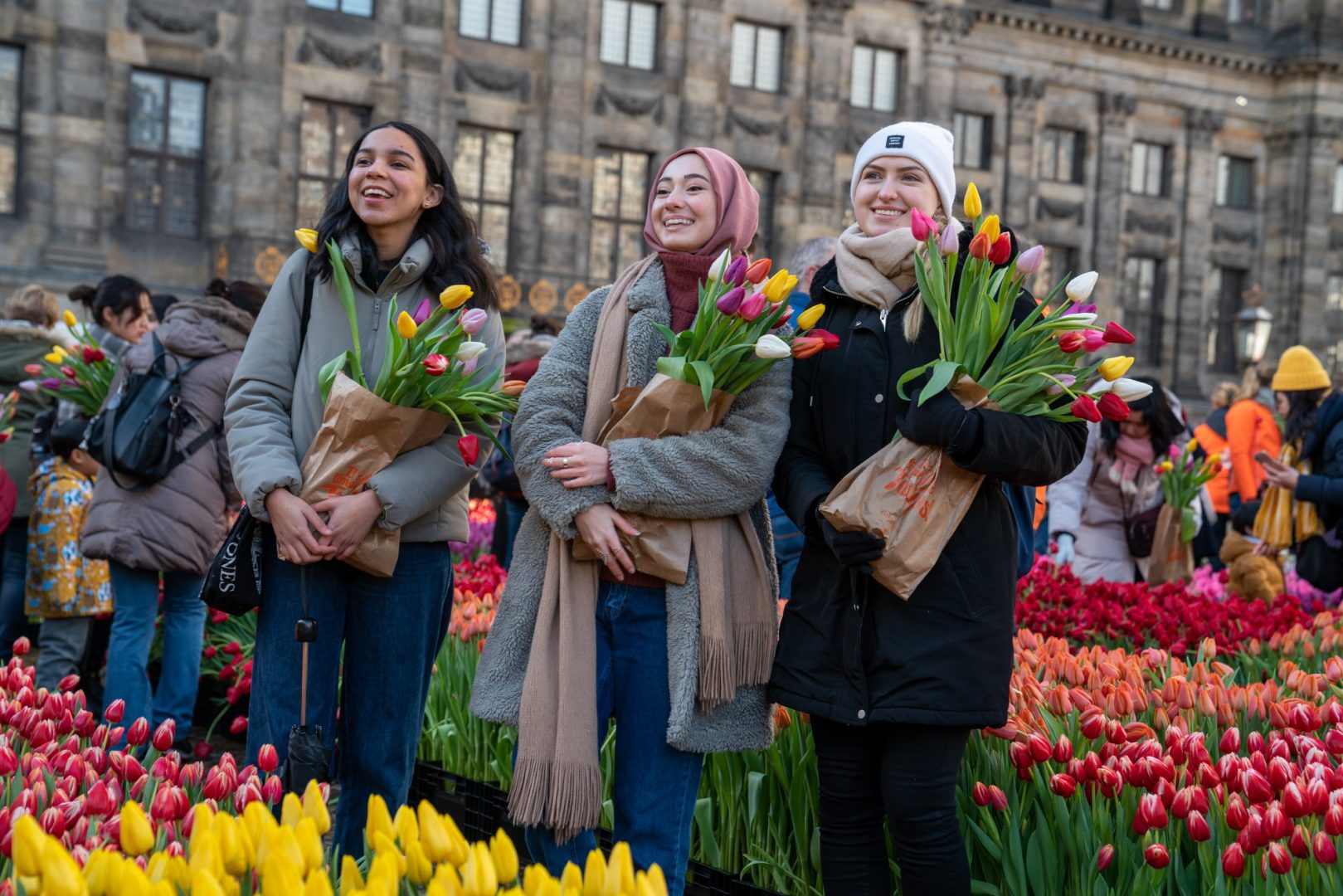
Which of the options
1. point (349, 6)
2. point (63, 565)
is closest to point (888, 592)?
point (63, 565)

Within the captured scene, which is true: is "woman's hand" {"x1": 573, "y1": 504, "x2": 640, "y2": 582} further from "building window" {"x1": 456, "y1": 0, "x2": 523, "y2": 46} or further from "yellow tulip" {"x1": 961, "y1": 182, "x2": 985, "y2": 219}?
"building window" {"x1": 456, "y1": 0, "x2": 523, "y2": 46}

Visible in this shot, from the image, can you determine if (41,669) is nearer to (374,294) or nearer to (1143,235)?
(374,294)

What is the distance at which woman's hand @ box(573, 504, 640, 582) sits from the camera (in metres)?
3.48

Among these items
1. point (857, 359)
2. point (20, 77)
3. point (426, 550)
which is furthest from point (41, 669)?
point (20, 77)

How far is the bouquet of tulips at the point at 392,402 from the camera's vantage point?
3.65m

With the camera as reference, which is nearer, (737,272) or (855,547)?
(855,547)

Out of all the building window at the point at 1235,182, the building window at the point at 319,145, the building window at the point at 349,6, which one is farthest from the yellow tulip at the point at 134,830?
the building window at the point at 1235,182

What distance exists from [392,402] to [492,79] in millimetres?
21955

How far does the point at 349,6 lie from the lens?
23.4m

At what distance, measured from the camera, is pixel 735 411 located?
363 cm

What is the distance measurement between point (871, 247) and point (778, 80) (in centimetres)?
2472

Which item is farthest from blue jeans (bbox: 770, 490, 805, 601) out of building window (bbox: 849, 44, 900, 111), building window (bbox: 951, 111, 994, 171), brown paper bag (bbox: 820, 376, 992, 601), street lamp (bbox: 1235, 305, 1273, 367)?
building window (bbox: 951, 111, 994, 171)

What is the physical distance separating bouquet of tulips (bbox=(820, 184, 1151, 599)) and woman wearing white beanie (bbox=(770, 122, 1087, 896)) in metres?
0.05

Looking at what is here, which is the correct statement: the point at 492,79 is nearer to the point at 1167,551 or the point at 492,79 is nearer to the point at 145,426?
the point at 1167,551
